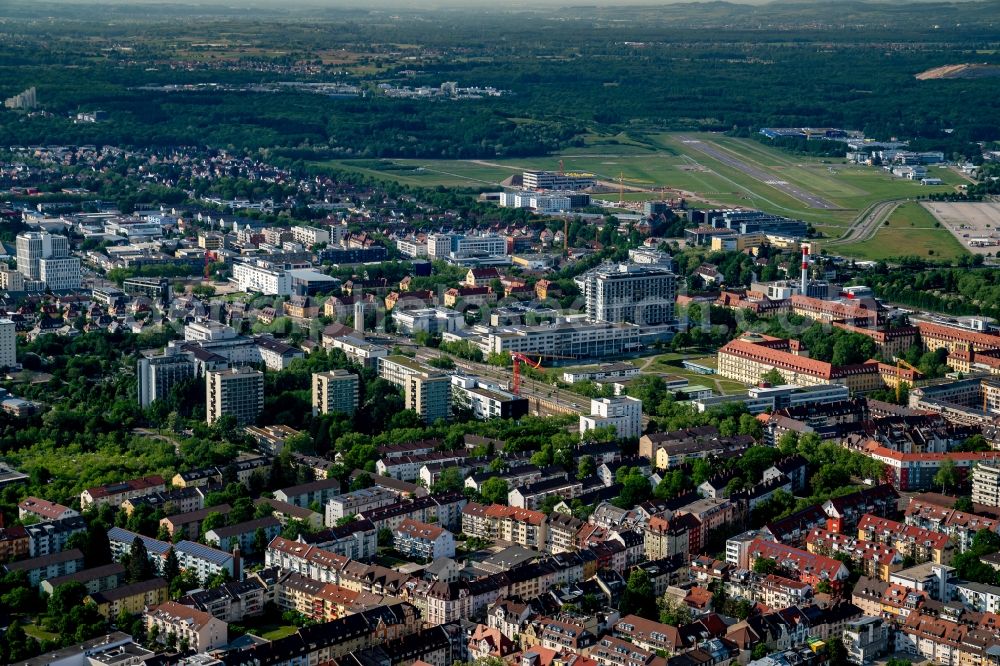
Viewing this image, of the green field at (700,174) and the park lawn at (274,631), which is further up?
the park lawn at (274,631)

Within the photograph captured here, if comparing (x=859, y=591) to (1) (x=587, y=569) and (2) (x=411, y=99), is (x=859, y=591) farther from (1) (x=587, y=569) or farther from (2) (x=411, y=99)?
(2) (x=411, y=99)

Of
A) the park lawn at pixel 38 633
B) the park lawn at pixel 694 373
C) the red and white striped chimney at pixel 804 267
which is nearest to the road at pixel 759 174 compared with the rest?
the red and white striped chimney at pixel 804 267

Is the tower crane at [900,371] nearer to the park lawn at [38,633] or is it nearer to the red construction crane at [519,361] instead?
the red construction crane at [519,361]

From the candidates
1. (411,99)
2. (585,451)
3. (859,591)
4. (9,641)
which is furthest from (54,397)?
(411,99)

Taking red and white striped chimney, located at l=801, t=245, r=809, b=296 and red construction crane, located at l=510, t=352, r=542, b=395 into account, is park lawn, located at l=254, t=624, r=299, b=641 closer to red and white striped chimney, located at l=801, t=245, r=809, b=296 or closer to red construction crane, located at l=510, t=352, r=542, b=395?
red construction crane, located at l=510, t=352, r=542, b=395

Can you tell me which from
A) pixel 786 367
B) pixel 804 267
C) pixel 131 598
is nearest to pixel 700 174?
pixel 804 267

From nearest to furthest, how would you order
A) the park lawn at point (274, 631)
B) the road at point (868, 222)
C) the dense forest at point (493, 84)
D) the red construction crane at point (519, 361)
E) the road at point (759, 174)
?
the park lawn at point (274, 631)
the red construction crane at point (519, 361)
the road at point (868, 222)
the road at point (759, 174)
the dense forest at point (493, 84)

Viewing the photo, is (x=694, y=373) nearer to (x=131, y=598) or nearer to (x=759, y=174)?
(x=131, y=598)
